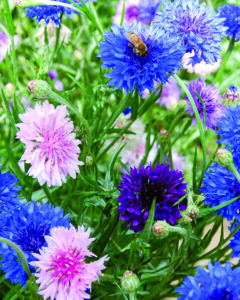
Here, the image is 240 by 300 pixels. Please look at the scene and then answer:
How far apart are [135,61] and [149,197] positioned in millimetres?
175

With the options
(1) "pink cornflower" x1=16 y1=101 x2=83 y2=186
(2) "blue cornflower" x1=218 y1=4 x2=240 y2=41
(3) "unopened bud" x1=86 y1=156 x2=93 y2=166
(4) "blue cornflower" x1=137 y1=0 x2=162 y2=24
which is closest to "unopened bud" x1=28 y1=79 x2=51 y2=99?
(1) "pink cornflower" x1=16 y1=101 x2=83 y2=186

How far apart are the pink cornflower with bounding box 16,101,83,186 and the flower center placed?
0.27ft

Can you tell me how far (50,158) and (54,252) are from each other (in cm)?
11

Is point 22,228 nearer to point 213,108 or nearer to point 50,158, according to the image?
point 50,158

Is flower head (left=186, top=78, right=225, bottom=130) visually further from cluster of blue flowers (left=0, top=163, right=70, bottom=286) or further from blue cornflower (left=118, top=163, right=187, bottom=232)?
cluster of blue flowers (left=0, top=163, right=70, bottom=286)

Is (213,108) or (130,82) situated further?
(213,108)

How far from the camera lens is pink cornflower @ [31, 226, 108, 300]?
48 centimetres

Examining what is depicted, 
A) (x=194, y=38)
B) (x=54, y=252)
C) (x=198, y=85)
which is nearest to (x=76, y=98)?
(x=198, y=85)

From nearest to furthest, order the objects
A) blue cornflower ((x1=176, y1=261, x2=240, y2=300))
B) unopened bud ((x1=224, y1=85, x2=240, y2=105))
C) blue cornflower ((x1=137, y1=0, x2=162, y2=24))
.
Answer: blue cornflower ((x1=176, y1=261, x2=240, y2=300)), unopened bud ((x1=224, y1=85, x2=240, y2=105)), blue cornflower ((x1=137, y1=0, x2=162, y2=24))

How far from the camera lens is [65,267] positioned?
1.57 feet

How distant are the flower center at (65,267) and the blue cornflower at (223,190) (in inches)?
7.6

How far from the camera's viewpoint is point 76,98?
47.9 inches

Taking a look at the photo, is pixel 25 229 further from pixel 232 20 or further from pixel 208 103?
pixel 232 20

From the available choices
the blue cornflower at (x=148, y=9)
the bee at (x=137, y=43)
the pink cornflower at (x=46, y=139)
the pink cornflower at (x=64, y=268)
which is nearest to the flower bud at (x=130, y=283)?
the pink cornflower at (x=64, y=268)
